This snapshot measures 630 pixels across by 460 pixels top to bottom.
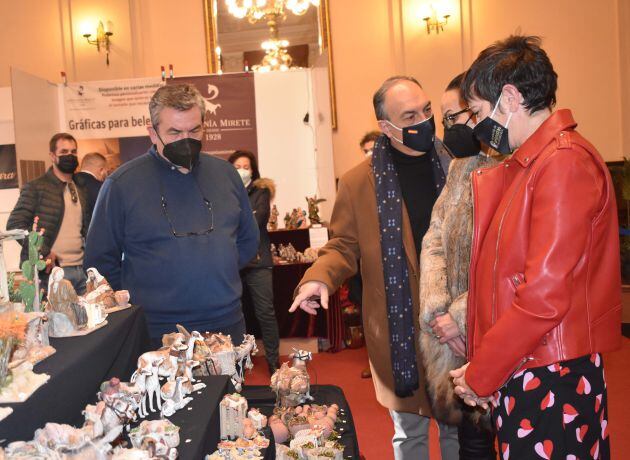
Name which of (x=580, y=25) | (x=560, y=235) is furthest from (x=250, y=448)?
(x=580, y=25)

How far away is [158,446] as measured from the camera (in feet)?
4.25

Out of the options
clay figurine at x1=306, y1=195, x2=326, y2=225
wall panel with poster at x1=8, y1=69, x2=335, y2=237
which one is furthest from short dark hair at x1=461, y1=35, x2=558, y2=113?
wall panel with poster at x1=8, y1=69, x2=335, y2=237

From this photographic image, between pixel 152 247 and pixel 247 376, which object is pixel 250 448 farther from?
pixel 247 376

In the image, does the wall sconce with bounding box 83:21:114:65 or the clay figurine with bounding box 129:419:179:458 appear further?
the wall sconce with bounding box 83:21:114:65

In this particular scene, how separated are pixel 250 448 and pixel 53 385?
0.55 m

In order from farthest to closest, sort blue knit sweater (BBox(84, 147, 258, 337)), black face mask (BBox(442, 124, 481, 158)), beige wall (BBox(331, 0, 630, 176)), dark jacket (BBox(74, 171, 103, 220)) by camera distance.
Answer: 1. beige wall (BBox(331, 0, 630, 176))
2. dark jacket (BBox(74, 171, 103, 220))
3. blue knit sweater (BBox(84, 147, 258, 337))
4. black face mask (BBox(442, 124, 481, 158))

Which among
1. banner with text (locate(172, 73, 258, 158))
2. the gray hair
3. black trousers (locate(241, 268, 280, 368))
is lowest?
black trousers (locate(241, 268, 280, 368))

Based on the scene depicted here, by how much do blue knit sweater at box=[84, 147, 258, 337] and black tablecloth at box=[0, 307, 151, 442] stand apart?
0.44m

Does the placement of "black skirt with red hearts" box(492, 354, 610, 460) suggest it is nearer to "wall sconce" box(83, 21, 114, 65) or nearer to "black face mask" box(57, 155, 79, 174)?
"black face mask" box(57, 155, 79, 174)

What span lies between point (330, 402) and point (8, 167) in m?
5.51

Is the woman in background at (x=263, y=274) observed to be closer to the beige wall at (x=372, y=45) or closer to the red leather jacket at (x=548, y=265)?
the beige wall at (x=372, y=45)

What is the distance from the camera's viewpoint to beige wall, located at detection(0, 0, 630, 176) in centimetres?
778

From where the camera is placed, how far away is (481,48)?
7.71 meters

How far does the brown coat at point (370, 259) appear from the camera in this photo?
7.98ft
